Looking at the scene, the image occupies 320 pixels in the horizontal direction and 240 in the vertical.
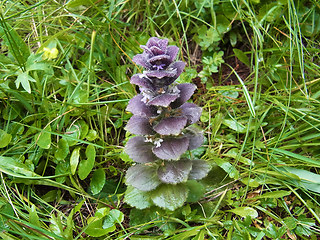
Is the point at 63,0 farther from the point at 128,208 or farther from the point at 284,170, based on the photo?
the point at 284,170

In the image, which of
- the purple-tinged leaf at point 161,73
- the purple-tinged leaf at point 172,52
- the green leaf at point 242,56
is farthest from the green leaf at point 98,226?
the green leaf at point 242,56

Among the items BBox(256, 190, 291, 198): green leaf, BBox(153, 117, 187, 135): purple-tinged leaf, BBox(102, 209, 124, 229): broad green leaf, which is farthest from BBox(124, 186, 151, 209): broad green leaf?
BBox(256, 190, 291, 198): green leaf

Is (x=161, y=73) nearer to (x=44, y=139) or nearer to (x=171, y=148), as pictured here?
(x=171, y=148)

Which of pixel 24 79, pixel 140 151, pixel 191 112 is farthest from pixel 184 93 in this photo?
pixel 24 79

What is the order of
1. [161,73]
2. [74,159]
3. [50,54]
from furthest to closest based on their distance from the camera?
[50,54], [74,159], [161,73]

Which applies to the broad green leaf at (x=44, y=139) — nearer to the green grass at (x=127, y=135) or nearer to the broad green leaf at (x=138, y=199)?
the green grass at (x=127, y=135)

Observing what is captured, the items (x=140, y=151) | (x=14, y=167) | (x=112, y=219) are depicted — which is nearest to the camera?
(x=140, y=151)
